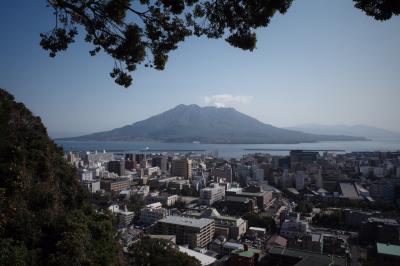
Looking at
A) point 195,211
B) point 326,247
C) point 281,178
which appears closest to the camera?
point 326,247

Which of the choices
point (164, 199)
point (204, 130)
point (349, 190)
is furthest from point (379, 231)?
point (204, 130)

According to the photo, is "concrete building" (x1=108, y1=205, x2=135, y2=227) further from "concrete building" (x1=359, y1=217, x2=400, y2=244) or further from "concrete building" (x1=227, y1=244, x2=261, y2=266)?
"concrete building" (x1=359, y1=217, x2=400, y2=244)

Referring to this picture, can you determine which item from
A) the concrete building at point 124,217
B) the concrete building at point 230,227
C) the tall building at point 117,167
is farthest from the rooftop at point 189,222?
the tall building at point 117,167

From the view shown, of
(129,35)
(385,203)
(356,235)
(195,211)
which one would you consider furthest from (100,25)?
(385,203)

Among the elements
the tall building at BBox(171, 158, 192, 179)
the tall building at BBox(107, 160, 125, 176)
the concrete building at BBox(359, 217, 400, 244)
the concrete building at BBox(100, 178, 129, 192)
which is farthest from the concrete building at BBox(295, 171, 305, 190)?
the tall building at BBox(107, 160, 125, 176)

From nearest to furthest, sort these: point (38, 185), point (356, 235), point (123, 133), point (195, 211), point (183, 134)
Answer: point (38, 185), point (356, 235), point (195, 211), point (183, 134), point (123, 133)

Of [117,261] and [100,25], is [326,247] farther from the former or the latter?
[100,25]
